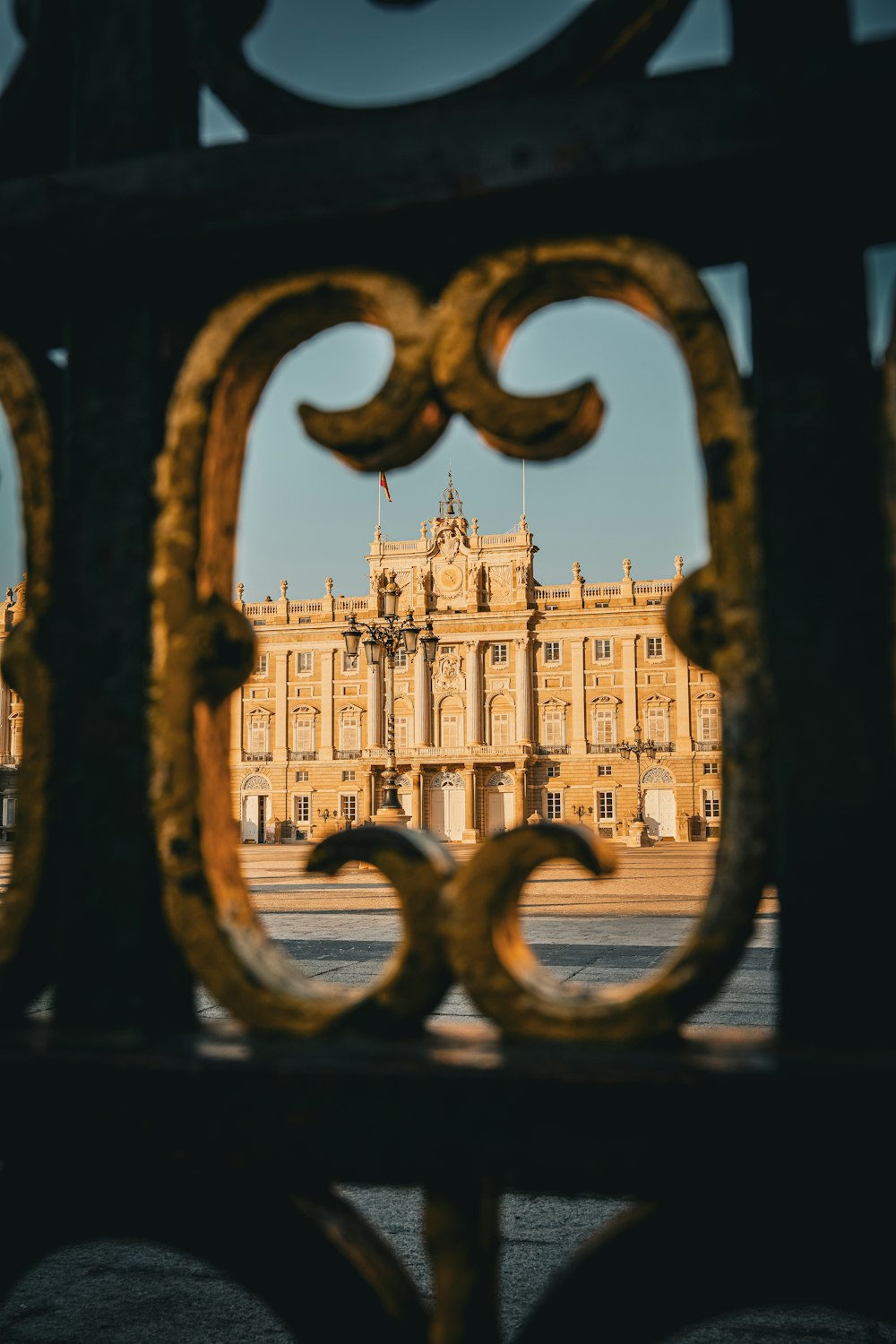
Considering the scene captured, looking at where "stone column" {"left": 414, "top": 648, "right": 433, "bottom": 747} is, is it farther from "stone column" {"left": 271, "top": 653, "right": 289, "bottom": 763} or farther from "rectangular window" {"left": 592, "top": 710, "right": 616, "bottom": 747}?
"rectangular window" {"left": 592, "top": 710, "right": 616, "bottom": 747}

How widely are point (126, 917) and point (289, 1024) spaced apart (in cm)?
14

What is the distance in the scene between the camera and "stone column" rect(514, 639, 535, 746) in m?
50.9

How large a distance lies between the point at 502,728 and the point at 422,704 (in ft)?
13.5

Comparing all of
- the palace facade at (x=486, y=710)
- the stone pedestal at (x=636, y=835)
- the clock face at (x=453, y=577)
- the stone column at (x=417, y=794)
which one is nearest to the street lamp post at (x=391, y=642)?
the stone pedestal at (x=636, y=835)

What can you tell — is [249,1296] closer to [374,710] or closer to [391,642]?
[391,642]

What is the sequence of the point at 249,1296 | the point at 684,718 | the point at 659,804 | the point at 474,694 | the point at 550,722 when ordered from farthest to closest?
the point at 550,722, the point at 474,694, the point at 659,804, the point at 684,718, the point at 249,1296

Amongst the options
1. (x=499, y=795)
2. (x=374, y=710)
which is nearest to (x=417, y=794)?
(x=499, y=795)

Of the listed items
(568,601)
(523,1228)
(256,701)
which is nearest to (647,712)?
(568,601)

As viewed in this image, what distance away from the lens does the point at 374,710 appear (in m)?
52.5

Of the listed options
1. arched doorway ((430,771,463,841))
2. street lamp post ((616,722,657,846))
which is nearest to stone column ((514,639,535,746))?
arched doorway ((430,771,463,841))

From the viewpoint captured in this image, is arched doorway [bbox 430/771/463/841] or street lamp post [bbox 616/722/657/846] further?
arched doorway [bbox 430/771/463/841]

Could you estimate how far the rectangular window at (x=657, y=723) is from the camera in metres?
50.3

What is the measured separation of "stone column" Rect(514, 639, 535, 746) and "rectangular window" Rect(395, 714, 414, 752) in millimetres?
5428

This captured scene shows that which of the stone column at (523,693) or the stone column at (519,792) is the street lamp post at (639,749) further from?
the stone column at (519,792)
